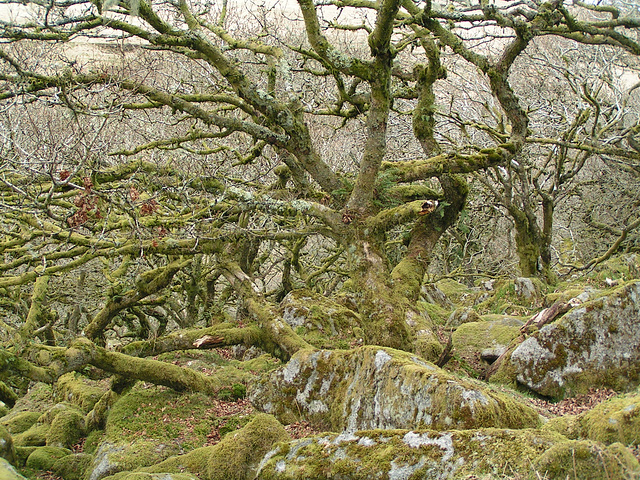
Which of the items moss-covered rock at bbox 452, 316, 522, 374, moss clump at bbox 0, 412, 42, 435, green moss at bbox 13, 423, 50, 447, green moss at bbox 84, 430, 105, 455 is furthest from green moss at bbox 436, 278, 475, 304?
green moss at bbox 13, 423, 50, 447

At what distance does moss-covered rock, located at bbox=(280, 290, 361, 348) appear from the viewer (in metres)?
10.8

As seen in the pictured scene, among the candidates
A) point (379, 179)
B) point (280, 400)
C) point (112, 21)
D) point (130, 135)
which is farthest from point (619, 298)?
point (130, 135)

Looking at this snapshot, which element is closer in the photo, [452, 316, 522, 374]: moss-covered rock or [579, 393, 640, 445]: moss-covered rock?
[579, 393, 640, 445]: moss-covered rock

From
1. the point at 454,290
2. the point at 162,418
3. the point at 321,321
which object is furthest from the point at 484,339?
the point at 454,290

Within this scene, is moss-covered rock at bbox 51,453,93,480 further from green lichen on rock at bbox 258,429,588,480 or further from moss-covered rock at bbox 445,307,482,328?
moss-covered rock at bbox 445,307,482,328

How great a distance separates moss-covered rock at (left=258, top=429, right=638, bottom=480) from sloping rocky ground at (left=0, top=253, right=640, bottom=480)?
0.01 metres

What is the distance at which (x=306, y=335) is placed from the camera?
10.9 meters

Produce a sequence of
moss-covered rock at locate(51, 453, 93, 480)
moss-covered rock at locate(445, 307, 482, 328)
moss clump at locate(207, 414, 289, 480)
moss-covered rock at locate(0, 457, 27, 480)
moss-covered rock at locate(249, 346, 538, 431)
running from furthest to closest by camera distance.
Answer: moss-covered rock at locate(445, 307, 482, 328), moss-covered rock at locate(51, 453, 93, 480), moss clump at locate(207, 414, 289, 480), moss-covered rock at locate(249, 346, 538, 431), moss-covered rock at locate(0, 457, 27, 480)

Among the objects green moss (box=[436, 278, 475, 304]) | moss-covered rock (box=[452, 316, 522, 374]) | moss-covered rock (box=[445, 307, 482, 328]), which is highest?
green moss (box=[436, 278, 475, 304])

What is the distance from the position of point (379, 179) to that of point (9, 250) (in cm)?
667

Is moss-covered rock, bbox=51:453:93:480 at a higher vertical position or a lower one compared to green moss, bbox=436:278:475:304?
lower

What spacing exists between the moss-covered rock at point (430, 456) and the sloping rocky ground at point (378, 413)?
0.4 inches

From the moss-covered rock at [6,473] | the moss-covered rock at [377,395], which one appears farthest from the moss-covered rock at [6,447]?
the moss-covered rock at [377,395]

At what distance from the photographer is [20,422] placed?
9.37m
